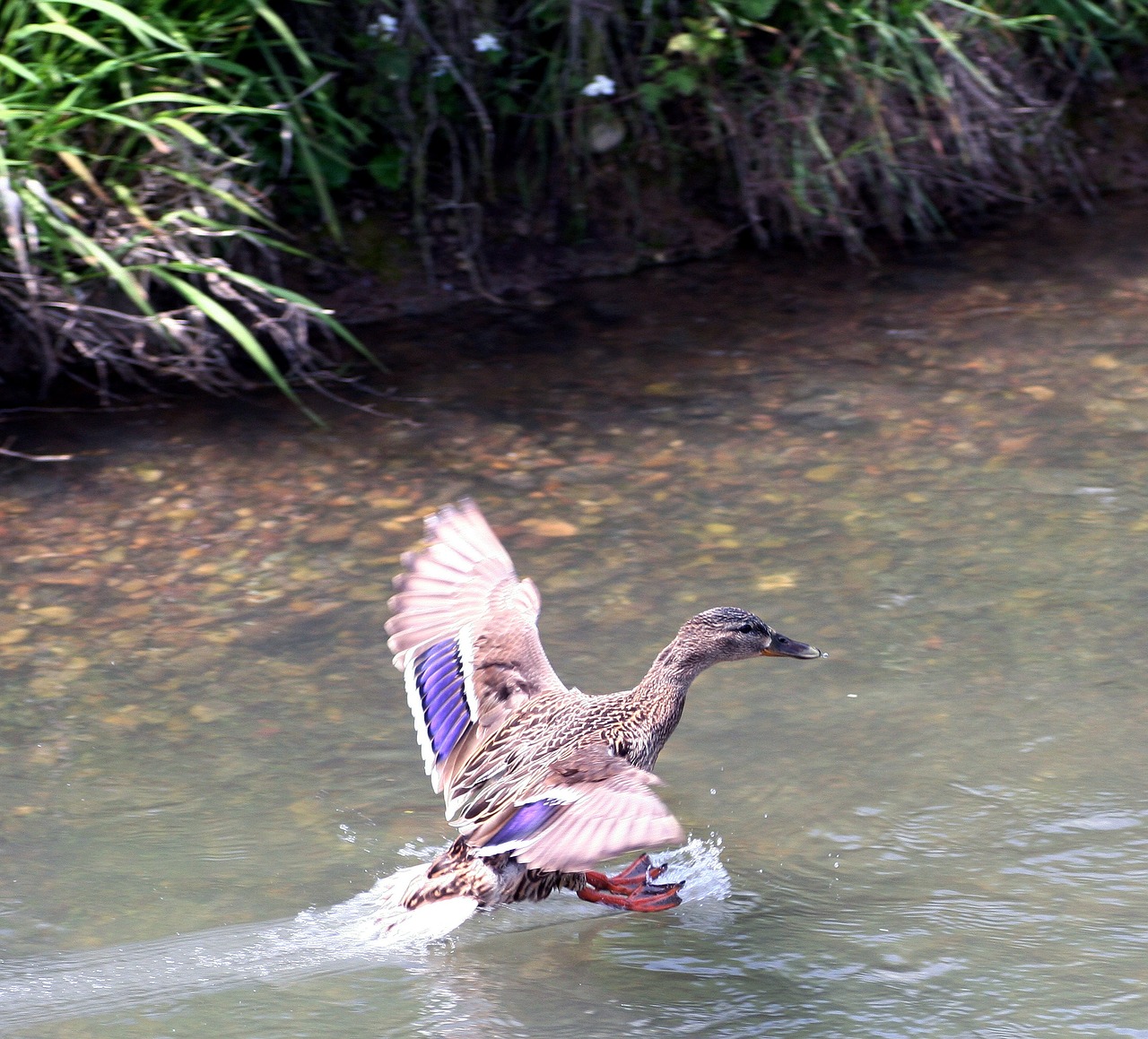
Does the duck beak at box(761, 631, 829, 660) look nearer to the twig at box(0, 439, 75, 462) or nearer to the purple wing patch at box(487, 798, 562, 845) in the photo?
the purple wing patch at box(487, 798, 562, 845)

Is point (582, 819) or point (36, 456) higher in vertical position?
point (36, 456)

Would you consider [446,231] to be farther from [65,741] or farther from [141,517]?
[65,741]

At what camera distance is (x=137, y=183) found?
18.3ft

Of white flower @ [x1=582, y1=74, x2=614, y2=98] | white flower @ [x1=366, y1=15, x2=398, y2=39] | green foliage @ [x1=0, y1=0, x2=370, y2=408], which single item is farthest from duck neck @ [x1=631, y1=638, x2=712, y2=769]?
white flower @ [x1=366, y1=15, x2=398, y2=39]

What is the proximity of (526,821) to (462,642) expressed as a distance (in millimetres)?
804

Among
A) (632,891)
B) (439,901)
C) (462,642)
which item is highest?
(462,642)

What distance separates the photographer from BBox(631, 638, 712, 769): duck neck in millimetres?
3604

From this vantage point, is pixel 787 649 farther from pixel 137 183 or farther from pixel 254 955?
pixel 137 183

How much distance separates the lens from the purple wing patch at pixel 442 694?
3.71 meters

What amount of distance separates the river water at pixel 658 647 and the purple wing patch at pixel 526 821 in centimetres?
33

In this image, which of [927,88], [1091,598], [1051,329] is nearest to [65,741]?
[1091,598]

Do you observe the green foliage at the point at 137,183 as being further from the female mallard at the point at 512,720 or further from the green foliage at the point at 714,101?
the female mallard at the point at 512,720

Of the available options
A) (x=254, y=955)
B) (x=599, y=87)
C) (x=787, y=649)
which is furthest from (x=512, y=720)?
(x=599, y=87)

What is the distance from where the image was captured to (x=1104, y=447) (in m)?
5.22
